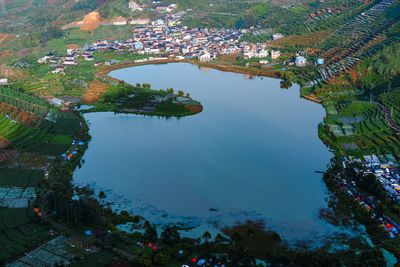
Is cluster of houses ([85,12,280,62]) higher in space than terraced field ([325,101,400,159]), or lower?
higher

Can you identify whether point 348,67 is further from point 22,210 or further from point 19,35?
point 19,35

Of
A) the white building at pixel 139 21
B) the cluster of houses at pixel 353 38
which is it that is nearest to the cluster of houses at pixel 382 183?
the cluster of houses at pixel 353 38

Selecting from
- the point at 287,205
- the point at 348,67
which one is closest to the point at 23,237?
the point at 287,205

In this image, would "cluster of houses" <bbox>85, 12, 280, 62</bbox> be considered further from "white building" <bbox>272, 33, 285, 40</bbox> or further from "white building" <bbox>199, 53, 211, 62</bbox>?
"white building" <bbox>272, 33, 285, 40</bbox>

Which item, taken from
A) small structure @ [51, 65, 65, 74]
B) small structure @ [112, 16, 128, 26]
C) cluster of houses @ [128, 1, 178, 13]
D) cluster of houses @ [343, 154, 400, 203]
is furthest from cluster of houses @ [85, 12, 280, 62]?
cluster of houses @ [343, 154, 400, 203]

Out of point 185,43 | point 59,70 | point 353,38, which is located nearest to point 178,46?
point 185,43

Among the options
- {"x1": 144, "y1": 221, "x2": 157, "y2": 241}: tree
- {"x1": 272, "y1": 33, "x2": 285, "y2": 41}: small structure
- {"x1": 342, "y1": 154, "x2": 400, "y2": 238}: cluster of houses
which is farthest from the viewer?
{"x1": 272, "y1": 33, "x2": 285, "y2": 41}: small structure

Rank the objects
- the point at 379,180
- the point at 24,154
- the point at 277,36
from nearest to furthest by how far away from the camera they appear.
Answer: the point at 379,180, the point at 24,154, the point at 277,36

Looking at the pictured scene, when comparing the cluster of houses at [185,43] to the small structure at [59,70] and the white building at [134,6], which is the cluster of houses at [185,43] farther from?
the small structure at [59,70]

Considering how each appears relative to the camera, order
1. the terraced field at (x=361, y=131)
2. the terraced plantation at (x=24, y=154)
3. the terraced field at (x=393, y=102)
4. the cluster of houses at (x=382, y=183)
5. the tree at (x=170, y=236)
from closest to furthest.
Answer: the tree at (x=170, y=236) → the terraced plantation at (x=24, y=154) → the cluster of houses at (x=382, y=183) → the terraced field at (x=361, y=131) → the terraced field at (x=393, y=102)

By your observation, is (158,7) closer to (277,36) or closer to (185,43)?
(185,43)

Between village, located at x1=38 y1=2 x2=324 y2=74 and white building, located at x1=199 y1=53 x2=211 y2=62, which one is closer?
village, located at x1=38 y1=2 x2=324 y2=74
